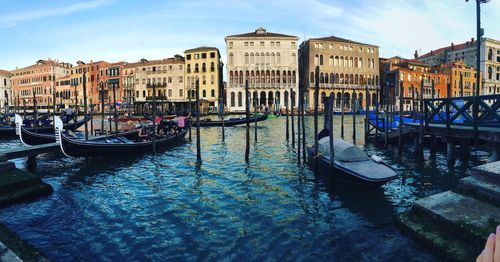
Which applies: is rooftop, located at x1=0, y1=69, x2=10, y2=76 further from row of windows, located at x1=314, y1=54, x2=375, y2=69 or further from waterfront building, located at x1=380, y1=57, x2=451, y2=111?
waterfront building, located at x1=380, y1=57, x2=451, y2=111

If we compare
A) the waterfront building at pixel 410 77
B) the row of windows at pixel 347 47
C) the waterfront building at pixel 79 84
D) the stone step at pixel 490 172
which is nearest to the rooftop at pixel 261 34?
the row of windows at pixel 347 47

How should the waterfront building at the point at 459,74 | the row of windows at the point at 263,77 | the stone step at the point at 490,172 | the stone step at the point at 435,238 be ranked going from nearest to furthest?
the stone step at the point at 435,238 < the stone step at the point at 490,172 < the row of windows at the point at 263,77 < the waterfront building at the point at 459,74

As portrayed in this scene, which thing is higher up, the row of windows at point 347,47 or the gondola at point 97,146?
the row of windows at point 347,47

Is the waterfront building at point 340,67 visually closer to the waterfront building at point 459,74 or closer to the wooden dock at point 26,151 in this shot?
the waterfront building at point 459,74

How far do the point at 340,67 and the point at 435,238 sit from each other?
5456 cm

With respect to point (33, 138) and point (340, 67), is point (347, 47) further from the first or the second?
point (33, 138)

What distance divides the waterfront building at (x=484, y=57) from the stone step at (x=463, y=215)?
227 ft

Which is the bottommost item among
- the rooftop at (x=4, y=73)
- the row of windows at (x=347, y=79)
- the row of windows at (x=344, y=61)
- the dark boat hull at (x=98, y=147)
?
the dark boat hull at (x=98, y=147)

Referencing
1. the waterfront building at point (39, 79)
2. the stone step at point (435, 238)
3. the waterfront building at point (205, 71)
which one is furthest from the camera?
the waterfront building at point (39, 79)

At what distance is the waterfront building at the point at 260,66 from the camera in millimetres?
53938

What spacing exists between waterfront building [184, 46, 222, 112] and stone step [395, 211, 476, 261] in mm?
50127

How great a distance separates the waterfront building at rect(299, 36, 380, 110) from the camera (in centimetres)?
5512

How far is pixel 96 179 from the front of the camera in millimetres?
11258

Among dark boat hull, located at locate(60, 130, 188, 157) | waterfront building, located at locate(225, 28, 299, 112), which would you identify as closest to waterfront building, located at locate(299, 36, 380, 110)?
waterfront building, located at locate(225, 28, 299, 112)
